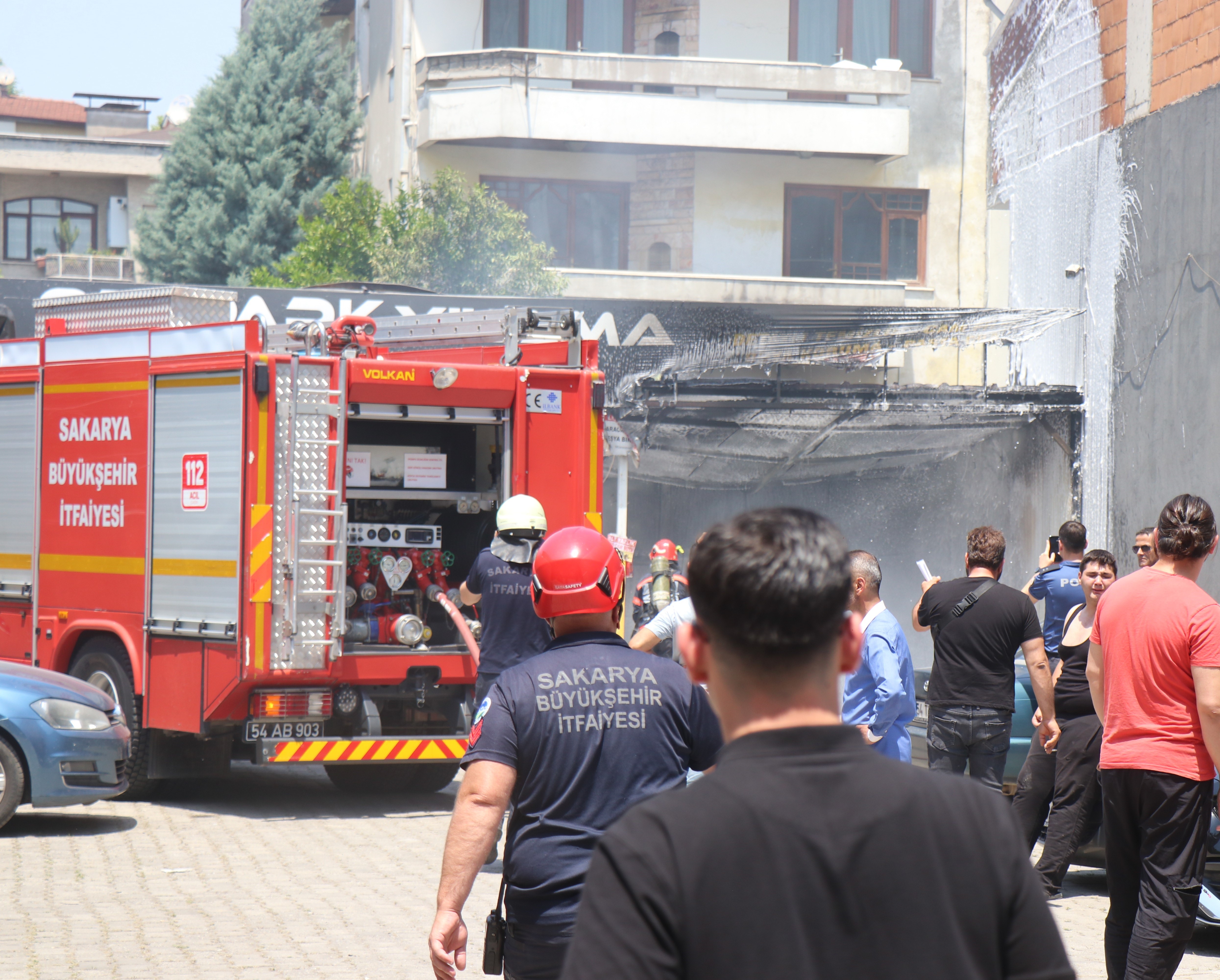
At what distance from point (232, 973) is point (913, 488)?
14825 mm

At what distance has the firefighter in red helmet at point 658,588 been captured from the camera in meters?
15.3

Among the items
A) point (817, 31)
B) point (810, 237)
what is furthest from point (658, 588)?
point (817, 31)

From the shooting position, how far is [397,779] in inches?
441

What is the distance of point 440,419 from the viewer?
9.99 m

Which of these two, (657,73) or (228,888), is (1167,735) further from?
(657,73)

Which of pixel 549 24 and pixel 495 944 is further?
pixel 549 24

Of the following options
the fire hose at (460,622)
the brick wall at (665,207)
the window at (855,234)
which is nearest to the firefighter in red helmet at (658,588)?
the fire hose at (460,622)

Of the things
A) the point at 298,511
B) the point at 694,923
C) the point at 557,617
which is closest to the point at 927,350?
the point at 298,511

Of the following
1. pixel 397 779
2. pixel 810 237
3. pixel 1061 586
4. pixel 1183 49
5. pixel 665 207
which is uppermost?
pixel 665 207

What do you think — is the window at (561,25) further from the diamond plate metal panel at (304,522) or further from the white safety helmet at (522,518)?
the white safety helmet at (522,518)

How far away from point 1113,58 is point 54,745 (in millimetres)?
12298

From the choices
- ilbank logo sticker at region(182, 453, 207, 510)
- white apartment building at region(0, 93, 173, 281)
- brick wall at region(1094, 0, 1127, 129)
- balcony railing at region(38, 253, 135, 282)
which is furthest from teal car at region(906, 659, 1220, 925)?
white apartment building at region(0, 93, 173, 281)

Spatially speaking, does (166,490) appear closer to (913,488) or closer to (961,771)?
(961,771)

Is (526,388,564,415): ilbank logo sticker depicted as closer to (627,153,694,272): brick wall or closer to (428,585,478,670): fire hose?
(428,585,478,670): fire hose
